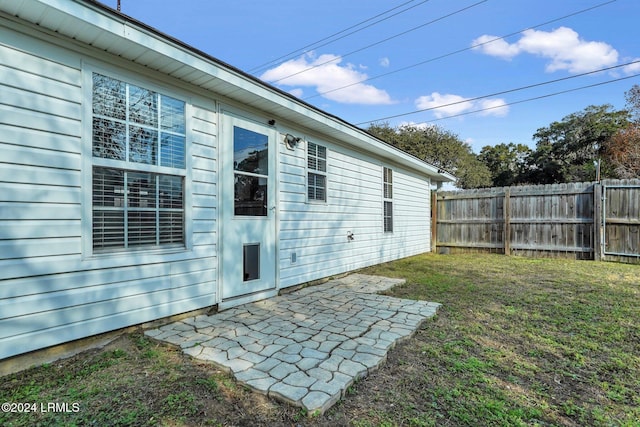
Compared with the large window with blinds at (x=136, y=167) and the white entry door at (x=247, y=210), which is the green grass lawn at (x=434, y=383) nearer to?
the large window with blinds at (x=136, y=167)

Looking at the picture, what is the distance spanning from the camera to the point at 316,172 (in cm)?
526

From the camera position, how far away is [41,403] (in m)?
1.85

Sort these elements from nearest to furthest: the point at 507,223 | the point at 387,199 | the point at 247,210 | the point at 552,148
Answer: the point at 247,210
the point at 387,199
the point at 507,223
the point at 552,148

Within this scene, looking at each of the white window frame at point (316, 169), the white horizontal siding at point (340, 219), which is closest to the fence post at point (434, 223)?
the white horizontal siding at point (340, 219)

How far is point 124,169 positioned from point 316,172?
2985 millimetres

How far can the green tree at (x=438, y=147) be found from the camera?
71.3ft

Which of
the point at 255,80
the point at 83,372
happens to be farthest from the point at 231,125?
the point at 83,372

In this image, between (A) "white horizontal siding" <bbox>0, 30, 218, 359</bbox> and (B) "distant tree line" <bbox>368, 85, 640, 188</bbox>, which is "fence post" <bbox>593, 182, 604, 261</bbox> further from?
(B) "distant tree line" <bbox>368, 85, 640, 188</bbox>

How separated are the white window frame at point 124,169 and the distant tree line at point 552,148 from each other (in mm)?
17705

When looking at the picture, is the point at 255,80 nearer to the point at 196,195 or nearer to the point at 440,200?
the point at 196,195

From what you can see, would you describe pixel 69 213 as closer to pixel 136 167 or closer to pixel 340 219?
pixel 136 167

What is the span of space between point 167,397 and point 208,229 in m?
1.88

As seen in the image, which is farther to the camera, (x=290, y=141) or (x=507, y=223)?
(x=507, y=223)

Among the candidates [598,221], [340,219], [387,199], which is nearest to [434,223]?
[387,199]
